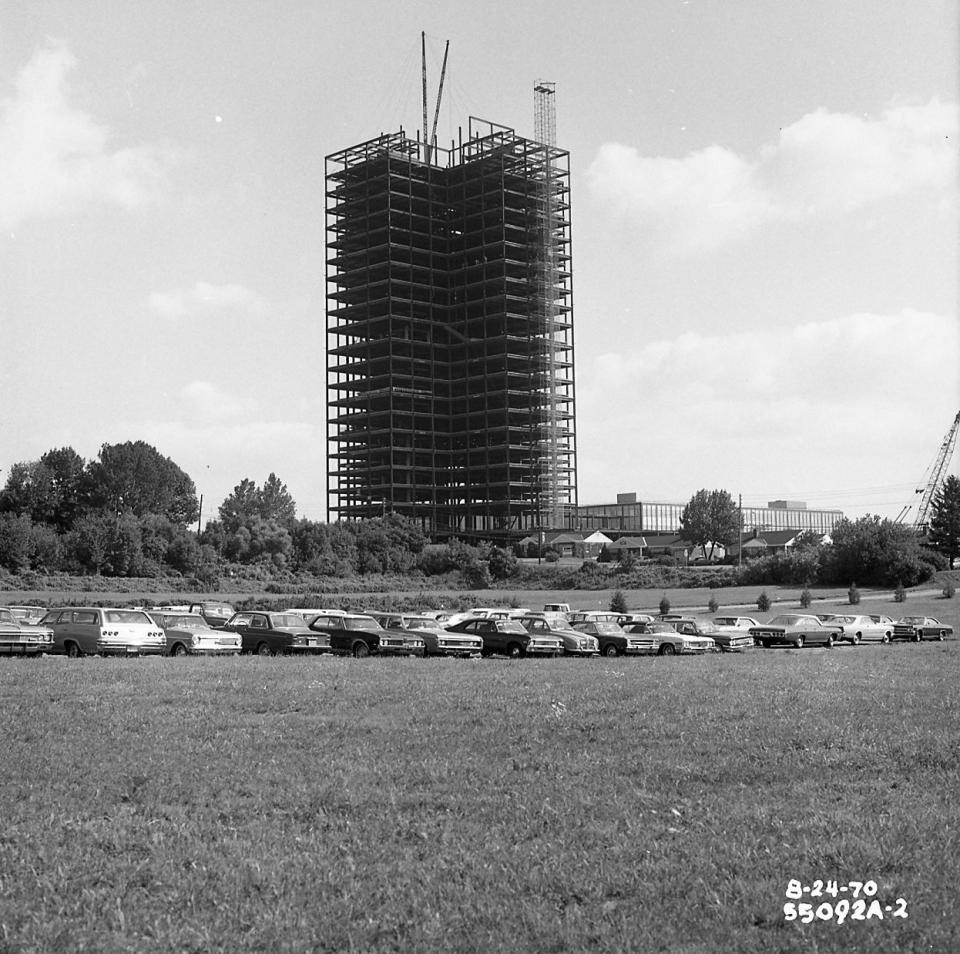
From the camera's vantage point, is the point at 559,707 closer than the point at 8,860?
No

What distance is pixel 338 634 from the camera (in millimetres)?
37875

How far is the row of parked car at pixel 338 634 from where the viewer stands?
34.3m

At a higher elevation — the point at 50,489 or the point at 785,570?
the point at 50,489

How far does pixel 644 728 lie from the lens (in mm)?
16609

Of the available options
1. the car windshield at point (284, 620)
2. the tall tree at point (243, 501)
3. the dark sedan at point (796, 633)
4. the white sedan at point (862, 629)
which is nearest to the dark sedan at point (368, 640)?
the car windshield at point (284, 620)

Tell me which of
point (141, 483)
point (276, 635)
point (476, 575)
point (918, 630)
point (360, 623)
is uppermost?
point (141, 483)

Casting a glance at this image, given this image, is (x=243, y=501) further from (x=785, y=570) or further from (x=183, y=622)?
(x=183, y=622)

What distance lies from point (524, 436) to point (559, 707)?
179 meters

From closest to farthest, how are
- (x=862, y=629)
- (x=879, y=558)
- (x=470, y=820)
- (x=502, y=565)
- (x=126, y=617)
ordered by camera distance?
(x=470, y=820) → (x=126, y=617) → (x=862, y=629) → (x=879, y=558) → (x=502, y=565)

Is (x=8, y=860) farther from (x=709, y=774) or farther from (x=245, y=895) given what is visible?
(x=709, y=774)

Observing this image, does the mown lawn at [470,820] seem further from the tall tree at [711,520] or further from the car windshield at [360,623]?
the tall tree at [711,520]

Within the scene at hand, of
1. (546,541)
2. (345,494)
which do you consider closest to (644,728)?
(546,541)
